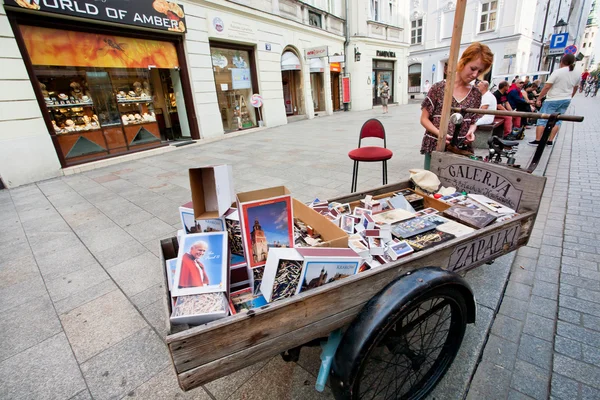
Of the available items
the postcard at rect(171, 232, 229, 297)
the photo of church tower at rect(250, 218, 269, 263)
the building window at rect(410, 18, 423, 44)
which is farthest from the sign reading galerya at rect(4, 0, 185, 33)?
the building window at rect(410, 18, 423, 44)

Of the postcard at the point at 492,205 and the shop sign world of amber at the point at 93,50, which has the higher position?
the shop sign world of amber at the point at 93,50

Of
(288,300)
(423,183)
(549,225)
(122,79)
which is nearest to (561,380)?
(423,183)

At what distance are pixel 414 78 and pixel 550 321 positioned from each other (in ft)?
115

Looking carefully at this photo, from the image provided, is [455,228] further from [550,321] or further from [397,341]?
[550,321]

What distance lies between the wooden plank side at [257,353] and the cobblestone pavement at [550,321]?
0.92 metres

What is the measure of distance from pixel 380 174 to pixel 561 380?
387 centimetres

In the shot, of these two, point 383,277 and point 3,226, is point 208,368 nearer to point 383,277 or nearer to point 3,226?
point 383,277

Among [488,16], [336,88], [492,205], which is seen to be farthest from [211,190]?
[488,16]

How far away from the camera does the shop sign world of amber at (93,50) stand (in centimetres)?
632

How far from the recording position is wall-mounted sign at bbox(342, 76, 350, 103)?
56.6ft

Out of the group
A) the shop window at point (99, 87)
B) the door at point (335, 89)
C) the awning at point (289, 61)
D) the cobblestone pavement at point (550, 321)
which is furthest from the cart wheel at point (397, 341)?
the door at point (335, 89)

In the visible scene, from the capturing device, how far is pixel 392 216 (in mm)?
1954

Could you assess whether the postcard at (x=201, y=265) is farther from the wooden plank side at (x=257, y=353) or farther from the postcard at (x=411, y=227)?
the postcard at (x=411, y=227)

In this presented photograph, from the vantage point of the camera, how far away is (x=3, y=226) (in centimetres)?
392
